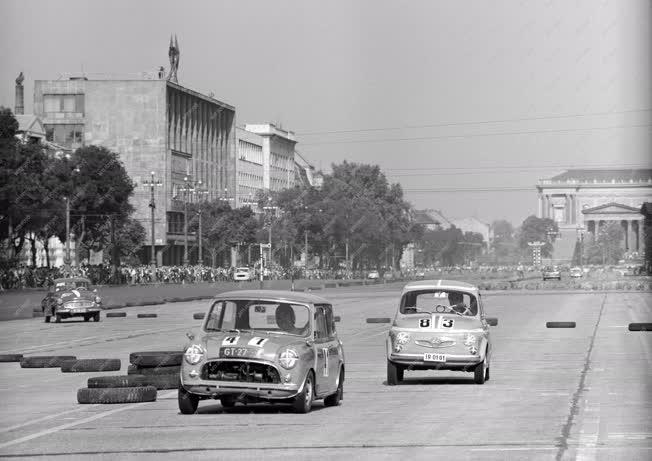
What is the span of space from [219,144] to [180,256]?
26.8 metres

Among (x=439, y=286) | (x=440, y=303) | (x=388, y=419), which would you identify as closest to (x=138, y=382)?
(x=388, y=419)

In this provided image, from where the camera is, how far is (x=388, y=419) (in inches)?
730

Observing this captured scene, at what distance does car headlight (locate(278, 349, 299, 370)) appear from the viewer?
18.5 meters

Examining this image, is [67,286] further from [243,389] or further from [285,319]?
[243,389]

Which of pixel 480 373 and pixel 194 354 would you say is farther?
pixel 480 373

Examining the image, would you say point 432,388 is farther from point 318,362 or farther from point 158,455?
point 158,455

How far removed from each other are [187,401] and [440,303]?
819 cm

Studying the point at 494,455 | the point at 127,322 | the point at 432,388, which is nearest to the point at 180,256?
the point at 127,322

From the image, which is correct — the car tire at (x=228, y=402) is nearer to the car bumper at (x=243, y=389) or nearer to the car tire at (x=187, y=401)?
the car tire at (x=187, y=401)

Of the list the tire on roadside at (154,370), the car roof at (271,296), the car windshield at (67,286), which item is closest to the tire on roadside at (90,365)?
the tire on roadside at (154,370)

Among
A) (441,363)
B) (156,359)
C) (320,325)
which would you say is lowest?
(441,363)

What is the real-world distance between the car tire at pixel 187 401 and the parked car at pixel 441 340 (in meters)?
6.43

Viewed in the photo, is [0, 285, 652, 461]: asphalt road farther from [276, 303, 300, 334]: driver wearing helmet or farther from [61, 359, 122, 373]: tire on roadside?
[276, 303, 300, 334]: driver wearing helmet

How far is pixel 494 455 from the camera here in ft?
47.1
